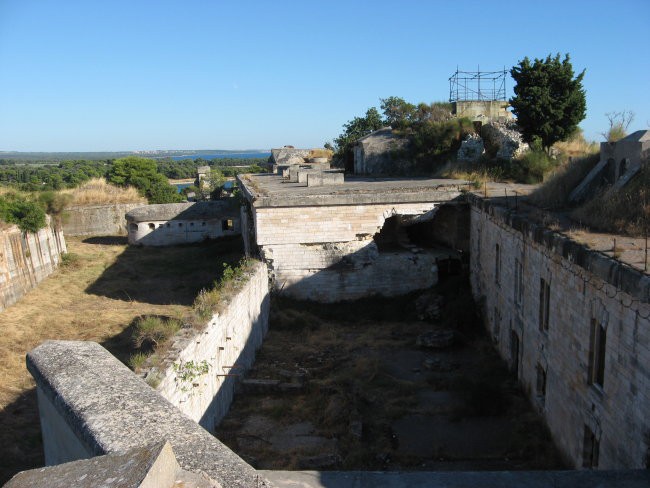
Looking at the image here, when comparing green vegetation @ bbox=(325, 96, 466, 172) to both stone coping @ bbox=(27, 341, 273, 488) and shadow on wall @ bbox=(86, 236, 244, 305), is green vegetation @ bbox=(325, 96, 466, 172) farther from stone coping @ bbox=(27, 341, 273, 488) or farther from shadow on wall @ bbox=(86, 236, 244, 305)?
stone coping @ bbox=(27, 341, 273, 488)

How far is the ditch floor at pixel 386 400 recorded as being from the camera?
800 cm

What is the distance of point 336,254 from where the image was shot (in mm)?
15211

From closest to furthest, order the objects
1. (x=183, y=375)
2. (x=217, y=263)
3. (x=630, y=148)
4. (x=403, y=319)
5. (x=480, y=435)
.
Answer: (x=183, y=375) → (x=480, y=435) → (x=630, y=148) → (x=403, y=319) → (x=217, y=263)

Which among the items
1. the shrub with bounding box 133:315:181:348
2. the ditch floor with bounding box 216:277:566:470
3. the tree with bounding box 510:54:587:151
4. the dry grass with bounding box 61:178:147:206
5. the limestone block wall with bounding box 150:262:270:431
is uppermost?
the tree with bounding box 510:54:587:151

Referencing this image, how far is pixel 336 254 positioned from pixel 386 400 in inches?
235

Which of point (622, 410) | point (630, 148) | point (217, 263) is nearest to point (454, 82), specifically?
point (217, 263)

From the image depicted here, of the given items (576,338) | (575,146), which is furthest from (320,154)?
(576,338)

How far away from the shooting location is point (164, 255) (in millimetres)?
23609

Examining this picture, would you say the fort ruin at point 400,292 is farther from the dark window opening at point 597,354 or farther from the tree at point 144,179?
the tree at point 144,179

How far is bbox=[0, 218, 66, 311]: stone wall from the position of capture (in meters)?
17.5

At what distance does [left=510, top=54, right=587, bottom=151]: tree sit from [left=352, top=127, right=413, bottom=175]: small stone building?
612 centimetres

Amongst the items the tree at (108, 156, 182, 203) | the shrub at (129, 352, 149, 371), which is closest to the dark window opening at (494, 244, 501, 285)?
the shrub at (129, 352, 149, 371)

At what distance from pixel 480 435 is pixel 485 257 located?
18.2 feet

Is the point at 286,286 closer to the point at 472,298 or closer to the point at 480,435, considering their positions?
the point at 472,298
